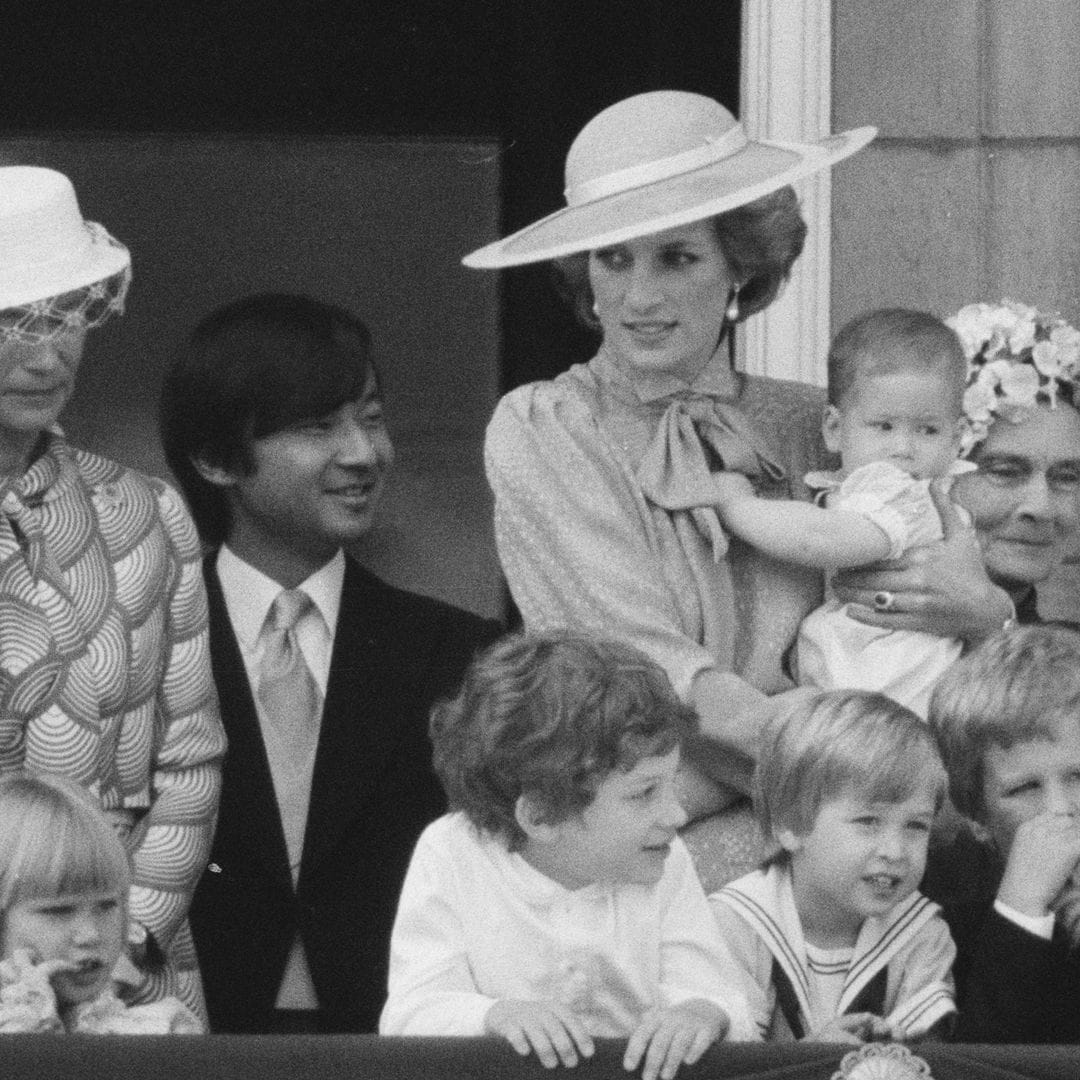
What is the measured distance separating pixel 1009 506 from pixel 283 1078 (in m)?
1.90

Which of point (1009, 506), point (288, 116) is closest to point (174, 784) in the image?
point (1009, 506)

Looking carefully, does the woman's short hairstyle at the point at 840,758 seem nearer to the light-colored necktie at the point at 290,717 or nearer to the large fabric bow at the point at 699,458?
the large fabric bow at the point at 699,458

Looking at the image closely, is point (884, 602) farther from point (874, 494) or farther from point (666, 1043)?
point (666, 1043)

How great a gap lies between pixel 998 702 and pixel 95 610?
1.28 metres

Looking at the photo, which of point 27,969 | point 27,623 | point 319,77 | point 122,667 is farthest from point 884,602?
point 319,77

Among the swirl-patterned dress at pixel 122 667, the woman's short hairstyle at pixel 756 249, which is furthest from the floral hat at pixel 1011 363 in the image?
the swirl-patterned dress at pixel 122 667

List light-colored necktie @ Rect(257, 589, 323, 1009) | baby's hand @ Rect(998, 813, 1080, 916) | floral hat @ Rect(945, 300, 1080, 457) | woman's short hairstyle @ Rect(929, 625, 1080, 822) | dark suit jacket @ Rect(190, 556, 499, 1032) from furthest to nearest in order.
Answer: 1. floral hat @ Rect(945, 300, 1080, 457)
2. light-colored necktie @ Rect(257, 589, 323, 1009)
3. dark suit jacket @ Rect(190, 556, 499, 1032)
4. woman's short hairstyle @ Rect(929, 625, 1080, 822)
5. baby's hand @ Rect(998, 813, 1080, 916)

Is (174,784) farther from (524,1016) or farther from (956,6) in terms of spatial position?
(956,6)

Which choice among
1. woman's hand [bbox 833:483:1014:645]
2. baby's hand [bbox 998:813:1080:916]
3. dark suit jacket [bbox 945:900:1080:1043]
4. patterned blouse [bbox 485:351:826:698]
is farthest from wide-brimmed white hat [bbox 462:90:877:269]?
dark suit jacket [bbox 945:900:1080:1043]

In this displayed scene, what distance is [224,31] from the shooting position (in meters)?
6.63

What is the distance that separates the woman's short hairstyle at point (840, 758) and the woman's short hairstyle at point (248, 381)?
1.20 meters

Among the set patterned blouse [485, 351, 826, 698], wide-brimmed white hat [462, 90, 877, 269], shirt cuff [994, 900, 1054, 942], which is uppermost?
wide-brimmed white hat [462, 90, 877, 269]

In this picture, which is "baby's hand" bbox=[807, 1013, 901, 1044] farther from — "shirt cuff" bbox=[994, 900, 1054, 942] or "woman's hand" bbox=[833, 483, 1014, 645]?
"woman's hand" bbox=[833, 483, 1014, 645]

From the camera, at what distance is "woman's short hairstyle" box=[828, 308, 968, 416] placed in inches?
Result: 205
